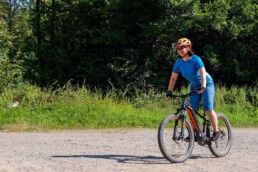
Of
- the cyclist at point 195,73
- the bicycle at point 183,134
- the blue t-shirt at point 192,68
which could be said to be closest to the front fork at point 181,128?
the bicycle at point 183,134

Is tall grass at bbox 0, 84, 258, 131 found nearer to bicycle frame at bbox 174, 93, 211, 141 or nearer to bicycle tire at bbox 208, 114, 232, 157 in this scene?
bicycle tire at bbox 208, 114, 232, 157

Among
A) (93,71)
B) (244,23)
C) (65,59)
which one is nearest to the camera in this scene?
(244,23)

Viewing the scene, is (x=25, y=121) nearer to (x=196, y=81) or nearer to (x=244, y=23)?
(x=196, y=81)

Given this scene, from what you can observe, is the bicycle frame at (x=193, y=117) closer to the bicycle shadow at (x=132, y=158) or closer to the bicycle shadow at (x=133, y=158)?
the bicycle shadow at (x=133, y=158)

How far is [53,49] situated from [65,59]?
51.9 inches

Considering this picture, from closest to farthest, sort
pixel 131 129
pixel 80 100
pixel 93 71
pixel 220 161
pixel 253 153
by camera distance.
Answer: pixel 220 161 < pixel 253 153 < pixel 131 129 < pixel 80 100 < pixel 93 71

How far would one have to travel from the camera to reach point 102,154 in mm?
7910

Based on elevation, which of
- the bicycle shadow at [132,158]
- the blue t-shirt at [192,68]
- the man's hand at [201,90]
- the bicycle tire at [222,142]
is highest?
the blue t-shirt at [192,68]

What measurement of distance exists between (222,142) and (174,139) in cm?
131

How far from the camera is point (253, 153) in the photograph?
8.25 metres

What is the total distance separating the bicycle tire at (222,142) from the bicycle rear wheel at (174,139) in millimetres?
566

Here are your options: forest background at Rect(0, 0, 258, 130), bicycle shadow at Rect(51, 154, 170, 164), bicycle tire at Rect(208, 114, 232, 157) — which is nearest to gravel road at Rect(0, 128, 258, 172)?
bicycle shadow at Rect(51, 154, 170, 164)

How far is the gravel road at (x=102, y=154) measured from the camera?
6.73 metres

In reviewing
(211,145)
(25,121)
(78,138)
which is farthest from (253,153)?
(25,121)
